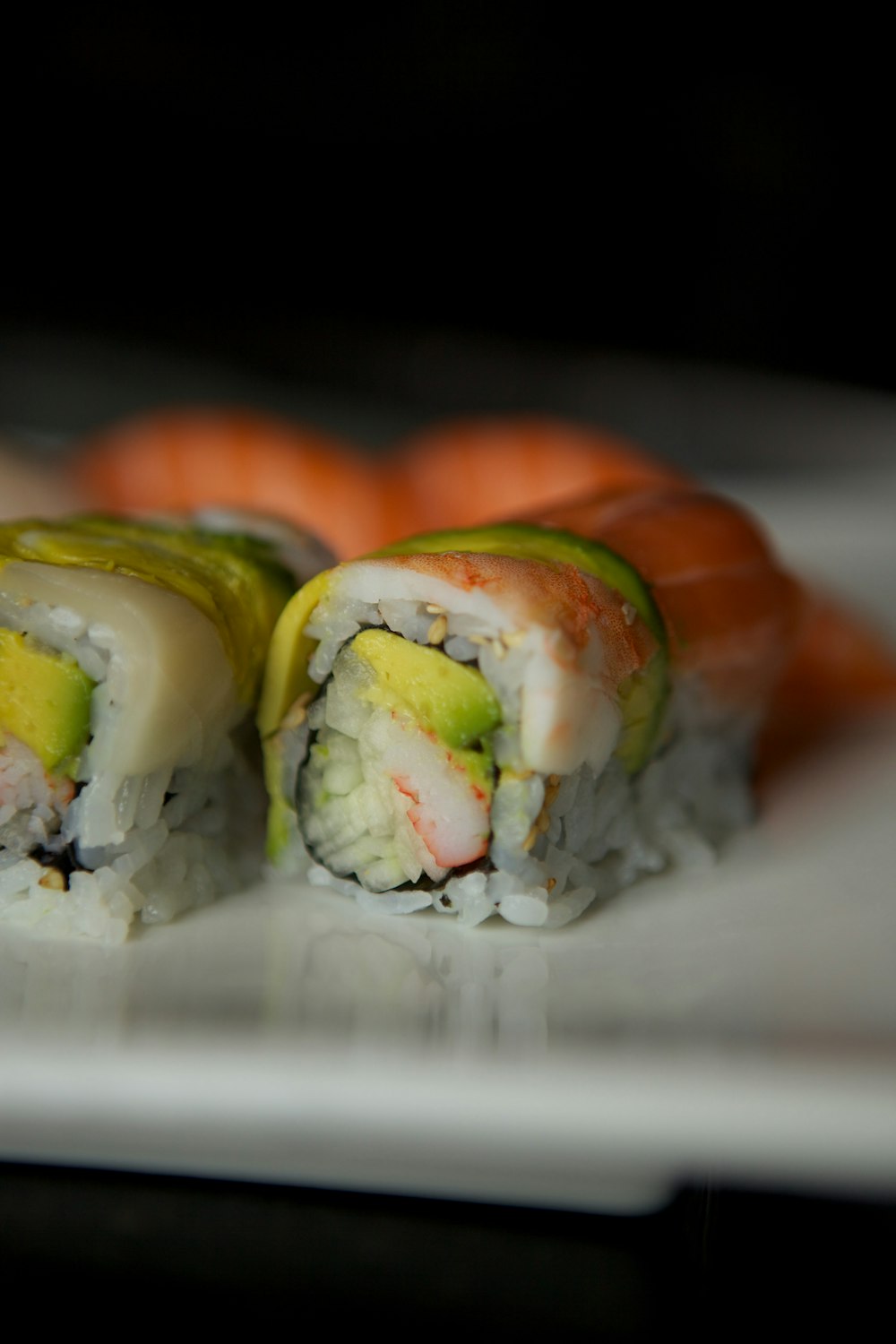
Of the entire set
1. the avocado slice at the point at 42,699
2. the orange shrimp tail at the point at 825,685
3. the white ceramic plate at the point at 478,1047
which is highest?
the avocado slice at the point at 42,699

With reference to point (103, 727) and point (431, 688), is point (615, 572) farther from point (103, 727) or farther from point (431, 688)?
point (103, 727)

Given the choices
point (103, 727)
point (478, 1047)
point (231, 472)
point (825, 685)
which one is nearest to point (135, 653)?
point (103, 727)

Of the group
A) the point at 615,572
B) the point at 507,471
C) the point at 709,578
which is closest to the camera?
the point at 615,572

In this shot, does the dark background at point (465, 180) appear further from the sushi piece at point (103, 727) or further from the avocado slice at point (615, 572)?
the sushi piece at point (103, 727)

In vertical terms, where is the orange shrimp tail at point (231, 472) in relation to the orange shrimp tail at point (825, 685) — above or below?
above

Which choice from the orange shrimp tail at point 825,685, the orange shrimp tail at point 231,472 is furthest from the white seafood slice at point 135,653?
the orange shrimp tail at point 231,472

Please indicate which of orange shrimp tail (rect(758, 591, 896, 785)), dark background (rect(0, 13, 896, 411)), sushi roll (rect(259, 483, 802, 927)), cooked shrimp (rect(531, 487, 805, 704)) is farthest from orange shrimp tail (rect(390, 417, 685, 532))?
dark background (rect(0, 13, 896, 411))

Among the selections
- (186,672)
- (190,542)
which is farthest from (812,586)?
(186,672)

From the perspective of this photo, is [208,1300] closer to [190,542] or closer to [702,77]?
[190,542]
